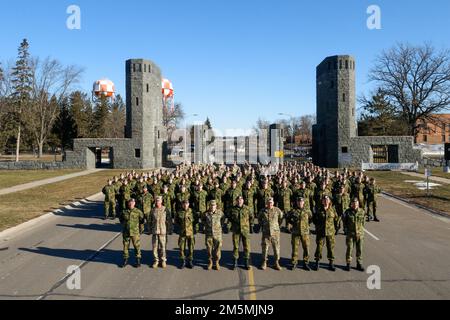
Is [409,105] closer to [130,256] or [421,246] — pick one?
[421,246]

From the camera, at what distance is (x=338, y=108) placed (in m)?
40.6

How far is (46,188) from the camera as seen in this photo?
25312mm

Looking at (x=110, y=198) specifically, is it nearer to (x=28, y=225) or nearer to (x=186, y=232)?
(x=28, y=225)

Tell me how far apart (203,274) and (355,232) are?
11.6 feet

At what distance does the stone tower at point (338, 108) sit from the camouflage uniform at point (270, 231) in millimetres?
33042

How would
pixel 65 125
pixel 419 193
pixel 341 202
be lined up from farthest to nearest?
pixel 65 125 < pixel 419 193 < pixel 341 202

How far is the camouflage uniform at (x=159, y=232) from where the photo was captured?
8977 millimetres

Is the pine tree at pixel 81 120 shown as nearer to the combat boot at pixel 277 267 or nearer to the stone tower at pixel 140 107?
the stone tower at pixel 140 107

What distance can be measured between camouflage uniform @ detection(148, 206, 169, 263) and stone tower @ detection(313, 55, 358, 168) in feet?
111

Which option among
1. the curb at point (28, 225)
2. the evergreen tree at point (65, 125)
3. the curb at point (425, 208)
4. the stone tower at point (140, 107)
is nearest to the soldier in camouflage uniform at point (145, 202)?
the curb at point (28, 225)

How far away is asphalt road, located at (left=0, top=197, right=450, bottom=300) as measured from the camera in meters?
7.22

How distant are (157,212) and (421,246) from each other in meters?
7.37

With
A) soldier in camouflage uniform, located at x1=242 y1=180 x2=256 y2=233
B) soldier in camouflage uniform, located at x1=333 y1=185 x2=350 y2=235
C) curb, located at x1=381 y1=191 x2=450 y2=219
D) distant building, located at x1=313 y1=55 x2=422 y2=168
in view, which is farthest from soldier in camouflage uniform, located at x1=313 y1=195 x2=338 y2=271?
distant building, located at x1=313 y1=55 x2=422 y2=168

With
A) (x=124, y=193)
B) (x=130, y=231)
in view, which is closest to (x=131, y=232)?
(x=130, y=231)
